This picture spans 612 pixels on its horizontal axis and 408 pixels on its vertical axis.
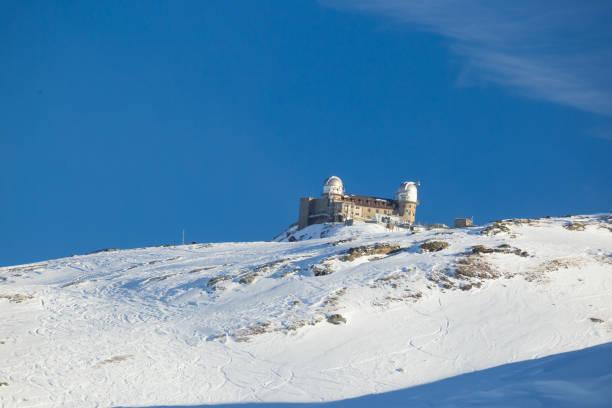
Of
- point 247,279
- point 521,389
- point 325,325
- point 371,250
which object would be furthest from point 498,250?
point 521,389

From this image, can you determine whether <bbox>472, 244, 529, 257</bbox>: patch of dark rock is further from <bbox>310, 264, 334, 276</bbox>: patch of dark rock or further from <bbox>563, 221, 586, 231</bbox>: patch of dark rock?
<bbox>563, 221, 586, 231</bbox>: patch of dark rock

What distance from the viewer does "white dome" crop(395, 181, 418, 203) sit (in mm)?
97331

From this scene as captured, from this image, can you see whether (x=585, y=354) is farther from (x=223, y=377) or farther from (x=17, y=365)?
(x=17, y=365)

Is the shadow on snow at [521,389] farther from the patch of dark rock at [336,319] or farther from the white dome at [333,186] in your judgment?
the white dome at [333,186]

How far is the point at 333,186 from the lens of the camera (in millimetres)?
94125

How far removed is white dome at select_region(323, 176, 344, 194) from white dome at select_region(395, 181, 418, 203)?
11496mm

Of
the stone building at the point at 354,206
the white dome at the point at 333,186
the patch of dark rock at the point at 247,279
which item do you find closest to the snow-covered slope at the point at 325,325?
the patch of dark rock at the point at 247,279

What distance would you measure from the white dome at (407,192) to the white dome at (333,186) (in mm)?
11496

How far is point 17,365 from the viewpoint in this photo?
69.7 feet

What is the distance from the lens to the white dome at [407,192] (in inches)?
3832

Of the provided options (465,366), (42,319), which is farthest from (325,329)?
(42,319)

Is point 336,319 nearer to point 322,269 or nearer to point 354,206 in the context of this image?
point 322,269

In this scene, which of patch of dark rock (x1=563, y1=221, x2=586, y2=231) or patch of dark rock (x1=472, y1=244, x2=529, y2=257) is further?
patch of dark rock (x1=563, y1=221, x2=586, y2=231)

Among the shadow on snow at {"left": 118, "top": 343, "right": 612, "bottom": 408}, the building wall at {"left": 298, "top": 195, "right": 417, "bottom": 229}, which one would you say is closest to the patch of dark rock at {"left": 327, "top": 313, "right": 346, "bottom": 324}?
the shadow on snow at {"left": 118, "top": 343, "right": 612, "bottom": 408}
